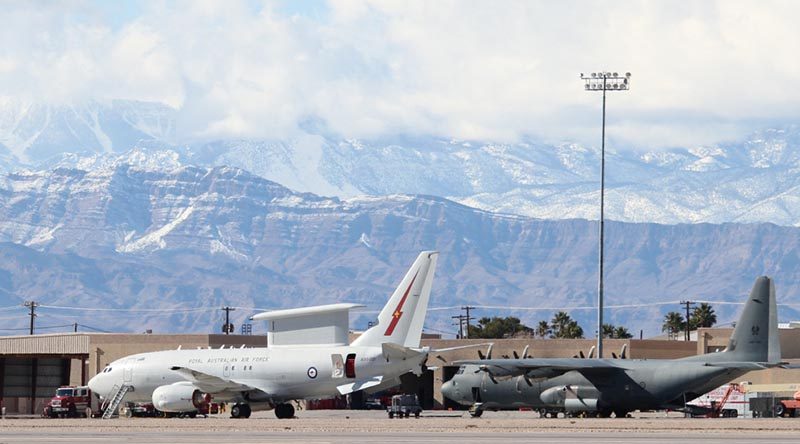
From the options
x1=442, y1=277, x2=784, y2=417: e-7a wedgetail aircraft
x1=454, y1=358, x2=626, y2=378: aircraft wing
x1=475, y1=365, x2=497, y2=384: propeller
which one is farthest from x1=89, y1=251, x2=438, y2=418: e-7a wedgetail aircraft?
x1=442, y1=277, x2=784, y2=417: e-7a wedgetail aircraft

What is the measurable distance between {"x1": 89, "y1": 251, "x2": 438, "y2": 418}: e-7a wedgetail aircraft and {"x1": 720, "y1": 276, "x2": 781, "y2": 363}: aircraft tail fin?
16.4m

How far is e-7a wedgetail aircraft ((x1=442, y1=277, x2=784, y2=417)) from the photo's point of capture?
82.8 metres

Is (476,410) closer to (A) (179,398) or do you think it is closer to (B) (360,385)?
(B) (360,385)

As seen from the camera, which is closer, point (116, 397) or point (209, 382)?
point (209, 382)

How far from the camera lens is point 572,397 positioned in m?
86.2

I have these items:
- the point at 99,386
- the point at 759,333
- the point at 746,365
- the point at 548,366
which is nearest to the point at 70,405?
the point at 99,386

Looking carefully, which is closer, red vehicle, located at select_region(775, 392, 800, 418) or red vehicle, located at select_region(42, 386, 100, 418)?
red vehicle, located at select_region(42, 386, 100, 418)

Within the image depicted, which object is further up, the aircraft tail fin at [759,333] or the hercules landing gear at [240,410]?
the aircraft tail fin at [759,333]

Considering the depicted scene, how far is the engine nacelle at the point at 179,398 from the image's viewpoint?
85625mm

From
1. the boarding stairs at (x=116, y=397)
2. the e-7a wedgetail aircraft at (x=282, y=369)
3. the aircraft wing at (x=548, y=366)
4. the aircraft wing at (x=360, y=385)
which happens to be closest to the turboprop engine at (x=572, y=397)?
the aircraft wing at (x=548, y=366)

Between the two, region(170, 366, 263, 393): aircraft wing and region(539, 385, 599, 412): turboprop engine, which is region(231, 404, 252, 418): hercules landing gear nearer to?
region(170, 366, 263, 393): aircraft wing

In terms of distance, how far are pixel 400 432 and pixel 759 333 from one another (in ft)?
83.3

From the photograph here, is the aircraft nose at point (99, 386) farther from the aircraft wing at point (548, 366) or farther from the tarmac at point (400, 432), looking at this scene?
the aircraft wing at point (548, 366)

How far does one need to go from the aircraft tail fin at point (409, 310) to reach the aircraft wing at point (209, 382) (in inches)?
306
